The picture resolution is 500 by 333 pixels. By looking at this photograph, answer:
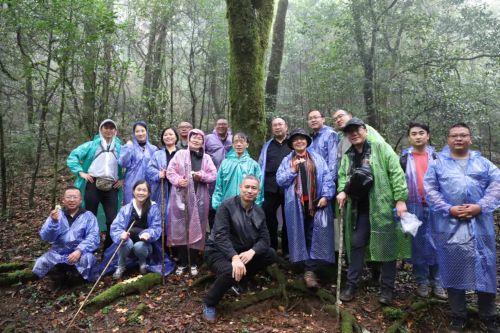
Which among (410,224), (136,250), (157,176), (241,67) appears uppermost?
(241,67)

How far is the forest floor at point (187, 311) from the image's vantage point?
161 inches

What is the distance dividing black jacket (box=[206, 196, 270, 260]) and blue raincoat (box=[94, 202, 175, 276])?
1.30 m

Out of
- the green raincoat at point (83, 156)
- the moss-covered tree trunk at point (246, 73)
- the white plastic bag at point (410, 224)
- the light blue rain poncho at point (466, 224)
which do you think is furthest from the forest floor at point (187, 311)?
the moss-covered tree trunk at point (246, 73)

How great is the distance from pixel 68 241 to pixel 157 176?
1.60m

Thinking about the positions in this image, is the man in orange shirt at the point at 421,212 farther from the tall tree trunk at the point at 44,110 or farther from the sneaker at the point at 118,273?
the tall tree trunk at the point at 44,110

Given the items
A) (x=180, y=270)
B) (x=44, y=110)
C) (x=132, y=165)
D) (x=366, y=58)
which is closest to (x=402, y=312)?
(x=180, y=270)

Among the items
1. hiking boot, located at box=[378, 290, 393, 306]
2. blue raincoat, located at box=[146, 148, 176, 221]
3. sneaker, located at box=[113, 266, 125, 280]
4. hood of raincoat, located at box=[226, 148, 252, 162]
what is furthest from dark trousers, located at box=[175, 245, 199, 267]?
hiking boot, located at box=[378, 290, 393, 306]

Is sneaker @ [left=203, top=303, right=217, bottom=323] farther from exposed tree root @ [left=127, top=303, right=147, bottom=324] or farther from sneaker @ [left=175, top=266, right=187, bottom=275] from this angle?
sneaker @ [left=175, top=266, right=187, bottom=275]

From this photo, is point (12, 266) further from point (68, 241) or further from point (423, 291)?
point (423, 291)

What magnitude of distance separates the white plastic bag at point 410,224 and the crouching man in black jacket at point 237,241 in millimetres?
1643

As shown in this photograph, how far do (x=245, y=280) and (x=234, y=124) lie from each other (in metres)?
2.66

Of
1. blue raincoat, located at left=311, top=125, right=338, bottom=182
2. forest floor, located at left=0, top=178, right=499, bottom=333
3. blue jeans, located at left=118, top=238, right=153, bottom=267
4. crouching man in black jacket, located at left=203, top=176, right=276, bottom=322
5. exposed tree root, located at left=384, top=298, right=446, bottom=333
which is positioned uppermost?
blue raincoat, located at left=311, top=125, right=338, bottom=182

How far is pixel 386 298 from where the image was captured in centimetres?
431

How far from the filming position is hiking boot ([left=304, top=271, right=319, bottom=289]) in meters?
4.56
